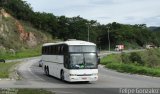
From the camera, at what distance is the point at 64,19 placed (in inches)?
6452

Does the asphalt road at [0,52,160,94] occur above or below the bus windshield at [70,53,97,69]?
below

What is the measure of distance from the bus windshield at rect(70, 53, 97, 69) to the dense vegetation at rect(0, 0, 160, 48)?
113183mm

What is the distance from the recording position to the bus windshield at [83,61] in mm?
29422

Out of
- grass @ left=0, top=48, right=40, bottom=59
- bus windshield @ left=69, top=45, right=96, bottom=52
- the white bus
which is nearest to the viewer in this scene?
the white bus

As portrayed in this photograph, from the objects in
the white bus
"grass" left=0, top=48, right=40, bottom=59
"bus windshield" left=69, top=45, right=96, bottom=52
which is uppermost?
"bus windshield" left=69, top=45, right=96, bottom=52

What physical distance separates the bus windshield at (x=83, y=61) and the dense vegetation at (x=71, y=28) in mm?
113183

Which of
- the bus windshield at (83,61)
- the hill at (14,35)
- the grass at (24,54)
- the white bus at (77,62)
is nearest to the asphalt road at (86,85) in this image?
the white bus at (77,62)

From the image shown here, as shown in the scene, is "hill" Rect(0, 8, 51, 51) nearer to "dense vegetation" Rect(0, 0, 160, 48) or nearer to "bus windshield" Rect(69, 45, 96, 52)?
"dense vegetation" Rect(0, 0, 160, 48)

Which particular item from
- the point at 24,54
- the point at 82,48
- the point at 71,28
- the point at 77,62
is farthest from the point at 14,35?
the point at 77,62

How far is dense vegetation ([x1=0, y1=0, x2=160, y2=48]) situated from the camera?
145875mm

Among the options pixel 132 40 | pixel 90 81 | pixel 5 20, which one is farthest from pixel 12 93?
pixel 132 40

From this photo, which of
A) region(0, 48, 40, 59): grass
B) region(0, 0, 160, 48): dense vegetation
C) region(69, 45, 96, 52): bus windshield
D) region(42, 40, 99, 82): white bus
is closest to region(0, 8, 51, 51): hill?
region(0, 48, 40, 59): grass

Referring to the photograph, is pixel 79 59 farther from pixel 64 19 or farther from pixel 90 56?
pixel 64 19

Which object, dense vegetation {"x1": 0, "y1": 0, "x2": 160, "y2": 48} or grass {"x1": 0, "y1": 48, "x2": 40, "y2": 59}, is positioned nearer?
grass {"x1": 0, "y1": 48, "x2": 40, "y2": 59}
